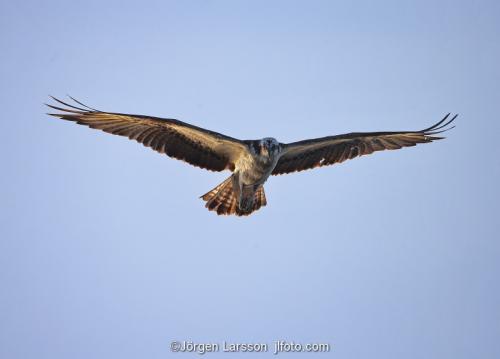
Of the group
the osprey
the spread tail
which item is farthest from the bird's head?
the spread tail

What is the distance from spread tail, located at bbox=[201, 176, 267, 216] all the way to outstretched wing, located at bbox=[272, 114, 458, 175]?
2.18 feet

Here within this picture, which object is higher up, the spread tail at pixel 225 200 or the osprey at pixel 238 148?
the osprey at pixel 238 148

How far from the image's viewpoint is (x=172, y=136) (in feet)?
52.0

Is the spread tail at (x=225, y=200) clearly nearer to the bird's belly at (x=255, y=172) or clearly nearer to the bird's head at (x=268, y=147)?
the bird's belly at (x=255, y=172)

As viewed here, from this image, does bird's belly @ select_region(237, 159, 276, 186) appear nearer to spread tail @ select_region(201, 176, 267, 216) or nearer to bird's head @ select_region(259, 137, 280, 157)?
bird's head @ select_region(259, 137, 280, 157)

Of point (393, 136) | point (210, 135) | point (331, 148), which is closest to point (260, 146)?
point (210, 135)

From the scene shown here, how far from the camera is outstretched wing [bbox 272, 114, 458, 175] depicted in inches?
661

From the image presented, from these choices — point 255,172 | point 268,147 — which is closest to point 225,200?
point 255,172

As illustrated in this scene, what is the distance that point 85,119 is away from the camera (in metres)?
15.3

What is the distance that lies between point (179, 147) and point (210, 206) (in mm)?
1442

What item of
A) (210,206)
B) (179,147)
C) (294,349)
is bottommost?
(294,349)

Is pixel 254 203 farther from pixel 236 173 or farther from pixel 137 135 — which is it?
pixel 137 135

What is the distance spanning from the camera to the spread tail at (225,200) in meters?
16.7

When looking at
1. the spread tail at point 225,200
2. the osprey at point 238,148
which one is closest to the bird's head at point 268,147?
the osprey at point 238,148
